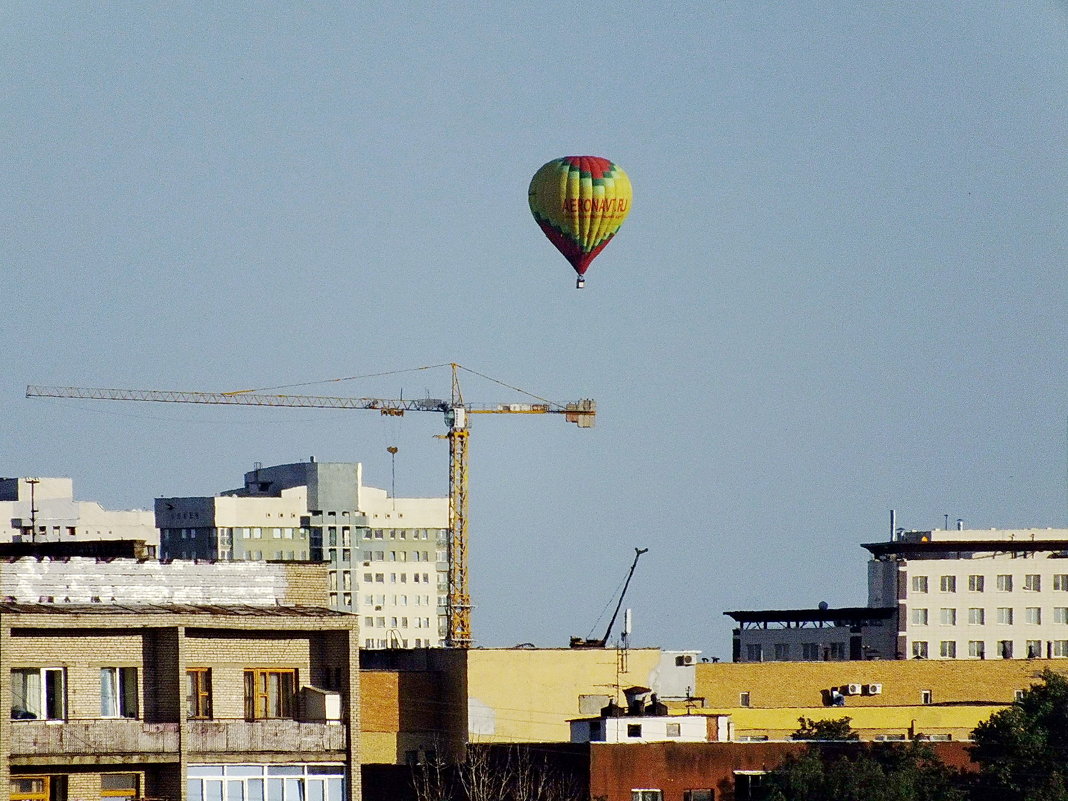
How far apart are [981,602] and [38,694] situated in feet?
485

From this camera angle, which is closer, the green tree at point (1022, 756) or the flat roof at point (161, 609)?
the flat roof at point (161, 609)

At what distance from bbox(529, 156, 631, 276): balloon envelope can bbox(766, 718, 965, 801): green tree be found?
5591cm

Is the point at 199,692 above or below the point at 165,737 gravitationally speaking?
above

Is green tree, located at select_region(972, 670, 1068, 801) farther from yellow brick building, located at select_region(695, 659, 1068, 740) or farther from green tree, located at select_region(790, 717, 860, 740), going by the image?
yellow brick building, located at select_region(695, 659, 1068, 740)

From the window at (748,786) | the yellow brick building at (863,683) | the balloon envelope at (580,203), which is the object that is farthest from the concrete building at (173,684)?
the balloon envelope at (580,203)

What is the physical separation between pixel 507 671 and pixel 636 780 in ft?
90.3

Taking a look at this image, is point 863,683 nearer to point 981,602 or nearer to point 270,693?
point 270,693

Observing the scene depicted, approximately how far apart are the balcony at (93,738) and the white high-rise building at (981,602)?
464 feet

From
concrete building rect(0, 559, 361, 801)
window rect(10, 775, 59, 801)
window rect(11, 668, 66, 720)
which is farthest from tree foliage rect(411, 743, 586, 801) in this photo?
window rect(11, 668, 66, 720)

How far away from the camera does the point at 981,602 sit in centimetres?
19538

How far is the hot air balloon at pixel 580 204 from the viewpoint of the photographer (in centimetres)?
13425

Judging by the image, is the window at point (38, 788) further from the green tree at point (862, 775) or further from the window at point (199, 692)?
the green tree at point (862, 775)

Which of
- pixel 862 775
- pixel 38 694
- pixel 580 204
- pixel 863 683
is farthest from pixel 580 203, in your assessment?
pixel 38 694

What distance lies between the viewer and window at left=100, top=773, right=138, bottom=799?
183 ft
